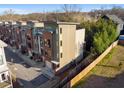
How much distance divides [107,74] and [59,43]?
807cm

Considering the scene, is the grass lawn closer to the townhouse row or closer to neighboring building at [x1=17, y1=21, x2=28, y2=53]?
the townhouse row

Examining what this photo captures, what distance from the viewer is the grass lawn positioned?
15.5 metres

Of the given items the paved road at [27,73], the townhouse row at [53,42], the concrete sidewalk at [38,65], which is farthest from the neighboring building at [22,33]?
the paved road at [27,73]

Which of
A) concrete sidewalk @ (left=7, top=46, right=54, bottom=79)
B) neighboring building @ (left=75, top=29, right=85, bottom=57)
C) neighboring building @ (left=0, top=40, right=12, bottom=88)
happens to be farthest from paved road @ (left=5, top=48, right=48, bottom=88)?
neighboring building @ (left=75, top=29, right=85, bottom=57)

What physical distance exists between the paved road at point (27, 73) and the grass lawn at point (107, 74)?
6.77 meters

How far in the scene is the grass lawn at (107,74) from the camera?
15539 mm

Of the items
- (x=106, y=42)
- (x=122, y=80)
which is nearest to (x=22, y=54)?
(x=106, y=42)

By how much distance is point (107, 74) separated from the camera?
1761cm

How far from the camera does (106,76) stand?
17141mm

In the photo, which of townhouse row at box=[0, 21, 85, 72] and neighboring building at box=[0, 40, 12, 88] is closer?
neighboring building at box=[0, 40, 12, 88]

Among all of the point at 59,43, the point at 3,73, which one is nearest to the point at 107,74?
the point at 59,43

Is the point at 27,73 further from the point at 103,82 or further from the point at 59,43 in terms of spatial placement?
the point at 103,82

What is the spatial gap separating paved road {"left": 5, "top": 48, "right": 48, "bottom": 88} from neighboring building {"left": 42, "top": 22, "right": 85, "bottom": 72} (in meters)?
2.33
